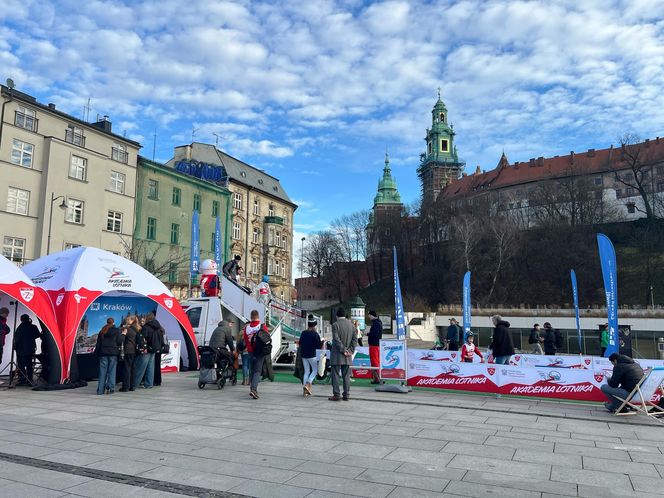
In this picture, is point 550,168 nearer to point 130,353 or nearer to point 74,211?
point 74,211

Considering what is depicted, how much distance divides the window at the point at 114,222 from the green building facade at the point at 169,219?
1.65m

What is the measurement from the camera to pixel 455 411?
34.2ft

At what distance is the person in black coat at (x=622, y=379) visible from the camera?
10.3m

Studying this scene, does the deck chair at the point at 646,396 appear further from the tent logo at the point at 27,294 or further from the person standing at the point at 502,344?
the tent logo at the point at 27,294

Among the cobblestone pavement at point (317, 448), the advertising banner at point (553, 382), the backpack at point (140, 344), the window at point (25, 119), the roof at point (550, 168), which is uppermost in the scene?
the roof at point (550, 168)

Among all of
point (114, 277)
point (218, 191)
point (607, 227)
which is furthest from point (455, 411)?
point (607, 227)

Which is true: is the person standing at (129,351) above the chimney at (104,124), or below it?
below

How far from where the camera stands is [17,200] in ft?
106

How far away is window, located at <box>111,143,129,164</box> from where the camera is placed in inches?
1538

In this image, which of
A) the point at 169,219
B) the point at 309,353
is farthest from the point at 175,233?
the point at 309,353

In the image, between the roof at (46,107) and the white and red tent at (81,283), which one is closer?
the white and red tent at (81,283)

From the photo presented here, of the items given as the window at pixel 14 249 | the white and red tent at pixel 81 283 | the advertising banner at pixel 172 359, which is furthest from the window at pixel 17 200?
the advertising banner at pixel 172 359

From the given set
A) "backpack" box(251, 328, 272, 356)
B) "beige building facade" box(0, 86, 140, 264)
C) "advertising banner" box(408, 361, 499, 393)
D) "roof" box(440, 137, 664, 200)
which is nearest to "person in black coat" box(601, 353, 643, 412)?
"advertising banner" box(408, 361, 499, 393)

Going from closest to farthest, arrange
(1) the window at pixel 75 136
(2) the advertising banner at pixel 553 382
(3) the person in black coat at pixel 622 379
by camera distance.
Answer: (3) the person in black coat at pixel 622 379, (2) the advertising banner at pixel 553 382, (1) the window at pixel 75 136
